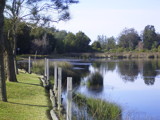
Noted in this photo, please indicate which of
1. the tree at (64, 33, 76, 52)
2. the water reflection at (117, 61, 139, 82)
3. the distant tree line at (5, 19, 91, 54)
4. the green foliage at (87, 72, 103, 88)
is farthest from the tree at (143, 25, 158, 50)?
the green foliage at (87, 72, 103, 88)

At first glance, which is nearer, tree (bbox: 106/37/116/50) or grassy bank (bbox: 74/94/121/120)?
grassy bank (bbox: 74/94/121/120)

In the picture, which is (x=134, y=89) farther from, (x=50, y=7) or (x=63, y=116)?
(x=63, y=116)

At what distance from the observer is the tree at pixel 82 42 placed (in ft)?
238

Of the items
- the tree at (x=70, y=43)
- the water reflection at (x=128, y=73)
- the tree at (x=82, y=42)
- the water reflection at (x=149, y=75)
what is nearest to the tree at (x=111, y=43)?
the tree at (x=82, y=42)

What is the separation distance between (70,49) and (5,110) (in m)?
63.4

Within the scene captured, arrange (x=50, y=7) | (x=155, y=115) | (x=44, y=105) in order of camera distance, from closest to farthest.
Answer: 1. (x=44, y=105)
2. (x=155, y=115)
3. (x=50, y=7)

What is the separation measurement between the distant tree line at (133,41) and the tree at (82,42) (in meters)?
2.85

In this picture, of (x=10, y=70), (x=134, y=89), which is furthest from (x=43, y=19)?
(x=134, y=89)

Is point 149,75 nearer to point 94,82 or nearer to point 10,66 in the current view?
point 94,82

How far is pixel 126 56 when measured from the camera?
227ft

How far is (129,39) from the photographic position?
8556 cm

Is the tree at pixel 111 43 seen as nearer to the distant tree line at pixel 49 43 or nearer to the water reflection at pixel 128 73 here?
the distant tree line at pixel 49 43

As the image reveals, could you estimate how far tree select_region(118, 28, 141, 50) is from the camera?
8556 centimetres

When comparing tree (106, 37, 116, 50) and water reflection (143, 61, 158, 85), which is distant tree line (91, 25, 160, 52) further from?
water reflection (143, 61, 158, 85)
